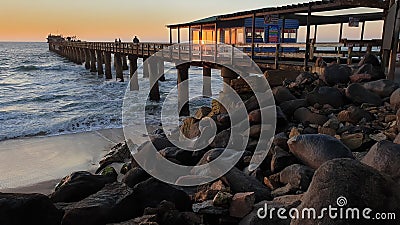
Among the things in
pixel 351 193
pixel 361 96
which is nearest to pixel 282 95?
pixel 361 96

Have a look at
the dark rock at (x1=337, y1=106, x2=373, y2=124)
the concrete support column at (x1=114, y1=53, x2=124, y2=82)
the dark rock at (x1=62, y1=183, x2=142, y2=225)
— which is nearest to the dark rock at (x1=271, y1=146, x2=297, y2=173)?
the dark rock at (x1=337, y1=106, x2=373, y2=124)

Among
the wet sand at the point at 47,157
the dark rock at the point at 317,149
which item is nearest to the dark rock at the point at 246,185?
the dark rock at the point at 317,149

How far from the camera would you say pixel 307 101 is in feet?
28.6

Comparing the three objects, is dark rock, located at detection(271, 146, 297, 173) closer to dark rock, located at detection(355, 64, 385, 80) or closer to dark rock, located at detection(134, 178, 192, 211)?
dark rock, located at detection(134, 178, 192, 211)

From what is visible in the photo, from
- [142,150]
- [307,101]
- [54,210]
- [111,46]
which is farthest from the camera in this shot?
[111,46]

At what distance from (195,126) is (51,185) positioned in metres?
3.97

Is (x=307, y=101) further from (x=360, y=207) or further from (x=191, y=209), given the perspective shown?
(x=360, y=207)

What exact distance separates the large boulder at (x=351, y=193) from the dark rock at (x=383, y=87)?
623 cm

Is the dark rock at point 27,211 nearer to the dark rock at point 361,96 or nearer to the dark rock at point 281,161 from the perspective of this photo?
the dark rock at point 281,161

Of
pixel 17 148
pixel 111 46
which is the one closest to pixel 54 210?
pixel 17 148

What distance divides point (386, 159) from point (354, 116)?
3427 millimetres

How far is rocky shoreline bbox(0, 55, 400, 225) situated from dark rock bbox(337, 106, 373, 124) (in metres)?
0.02

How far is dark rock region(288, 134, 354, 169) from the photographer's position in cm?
525

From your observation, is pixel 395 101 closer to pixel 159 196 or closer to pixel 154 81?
pixel 159 196
